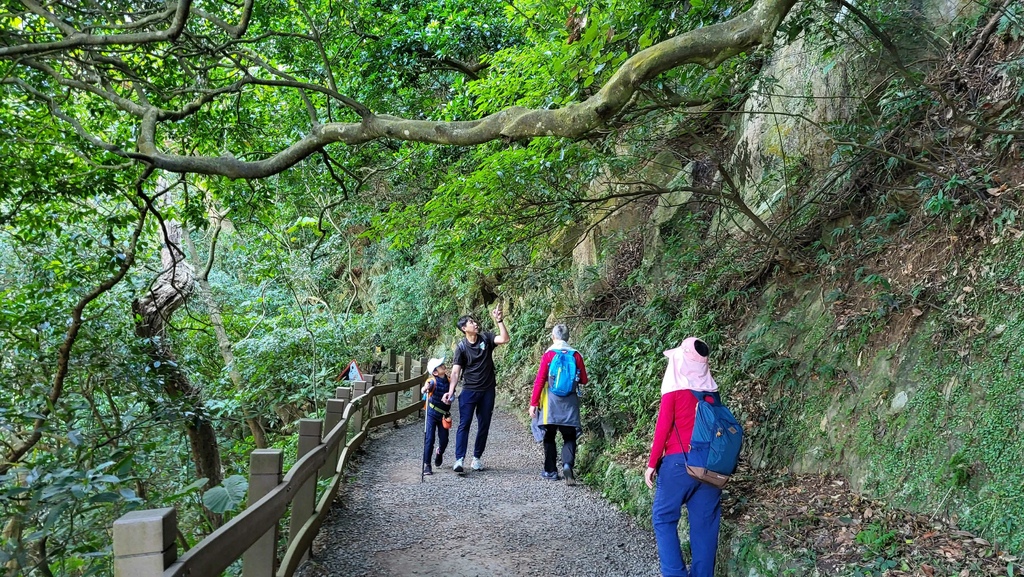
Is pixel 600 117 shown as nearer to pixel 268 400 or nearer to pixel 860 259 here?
pixel 860 259

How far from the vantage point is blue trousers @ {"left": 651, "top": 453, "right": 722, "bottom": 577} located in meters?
4.59

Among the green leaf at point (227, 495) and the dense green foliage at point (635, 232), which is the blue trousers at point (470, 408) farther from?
the green leaf at point (227, 495)

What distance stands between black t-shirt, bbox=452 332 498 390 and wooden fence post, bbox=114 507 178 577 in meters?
6.18

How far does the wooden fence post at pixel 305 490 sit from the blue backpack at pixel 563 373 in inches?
132

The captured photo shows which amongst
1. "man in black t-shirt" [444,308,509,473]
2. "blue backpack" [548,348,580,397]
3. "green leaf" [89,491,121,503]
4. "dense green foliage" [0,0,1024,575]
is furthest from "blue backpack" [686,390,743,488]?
"man in black t-shirt" [444,308,509,473]

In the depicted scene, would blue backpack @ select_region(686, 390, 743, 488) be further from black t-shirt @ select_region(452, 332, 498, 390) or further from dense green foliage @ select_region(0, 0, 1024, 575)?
black t-shirt @ select_region(452, 332, 498, 390)

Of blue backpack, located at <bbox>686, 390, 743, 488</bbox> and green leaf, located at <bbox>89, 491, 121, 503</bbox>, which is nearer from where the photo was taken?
green leaf, located at <bbox>89, 491, 121, 503</bbox>

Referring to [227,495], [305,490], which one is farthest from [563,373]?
[227,495]

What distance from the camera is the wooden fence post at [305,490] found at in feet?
16.7

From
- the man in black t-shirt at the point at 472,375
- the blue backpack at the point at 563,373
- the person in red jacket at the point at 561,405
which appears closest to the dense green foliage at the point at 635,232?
the person in red jacket at the point at 561,405

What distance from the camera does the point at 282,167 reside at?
5004 millimetres

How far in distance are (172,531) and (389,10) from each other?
1227 cm

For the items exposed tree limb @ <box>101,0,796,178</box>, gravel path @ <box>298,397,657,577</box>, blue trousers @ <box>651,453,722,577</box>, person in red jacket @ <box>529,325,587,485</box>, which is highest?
exposed tree limb @ <box>101,0,796,178</box>

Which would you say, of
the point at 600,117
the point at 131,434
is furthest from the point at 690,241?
the point at 131,434
